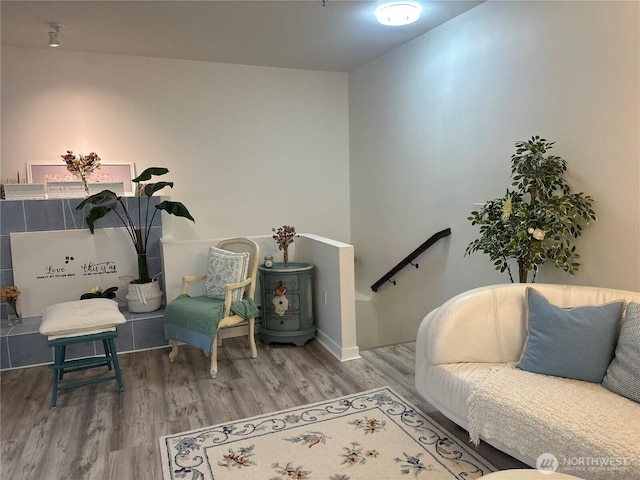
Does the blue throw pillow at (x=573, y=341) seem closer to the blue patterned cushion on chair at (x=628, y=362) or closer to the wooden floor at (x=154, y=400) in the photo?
the blue patterned cushion on chair at (x=628, y=362)

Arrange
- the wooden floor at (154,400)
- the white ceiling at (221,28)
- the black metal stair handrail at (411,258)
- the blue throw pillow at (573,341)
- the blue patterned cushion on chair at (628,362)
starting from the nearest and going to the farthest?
the blue patterned cushion on chair at (628,362)
the blue throw pillow at (573,341)
the wooden floor at (154,400)
the white ceiling at (221,28)
the black metal stair handrail at (411,258)

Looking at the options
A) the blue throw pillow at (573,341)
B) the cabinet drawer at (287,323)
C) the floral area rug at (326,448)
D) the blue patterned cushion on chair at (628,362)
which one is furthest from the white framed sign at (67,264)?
the blue patterned cushion on chair at (628,362)

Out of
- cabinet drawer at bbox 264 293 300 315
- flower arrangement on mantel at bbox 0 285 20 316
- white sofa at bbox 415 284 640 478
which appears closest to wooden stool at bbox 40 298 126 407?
flower arrangement on mantel at bbox 0 285 20 316

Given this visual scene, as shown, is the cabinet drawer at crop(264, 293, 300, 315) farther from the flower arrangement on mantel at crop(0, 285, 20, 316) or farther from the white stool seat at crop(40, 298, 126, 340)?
the flower arrangement on mantel at crop(0, 285, 20, 316)

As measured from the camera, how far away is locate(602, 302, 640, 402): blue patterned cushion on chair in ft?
6.63

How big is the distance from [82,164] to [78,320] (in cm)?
178

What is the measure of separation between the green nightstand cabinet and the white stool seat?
1.26 metres

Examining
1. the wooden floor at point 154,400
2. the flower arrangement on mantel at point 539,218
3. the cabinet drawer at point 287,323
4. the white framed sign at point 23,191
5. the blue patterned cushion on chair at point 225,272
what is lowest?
the wooden floor at point 154,400

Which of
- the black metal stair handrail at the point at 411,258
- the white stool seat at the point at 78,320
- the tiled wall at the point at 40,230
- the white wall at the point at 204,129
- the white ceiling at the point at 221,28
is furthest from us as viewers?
the white wall at the point at 204,129

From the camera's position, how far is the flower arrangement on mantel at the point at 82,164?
412 cm

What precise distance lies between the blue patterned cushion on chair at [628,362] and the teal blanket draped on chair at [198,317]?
7.90 feet

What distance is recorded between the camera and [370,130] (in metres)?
4.97

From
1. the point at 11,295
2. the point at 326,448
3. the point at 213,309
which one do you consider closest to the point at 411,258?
the point at 213,309

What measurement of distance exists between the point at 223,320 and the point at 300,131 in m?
2.64
